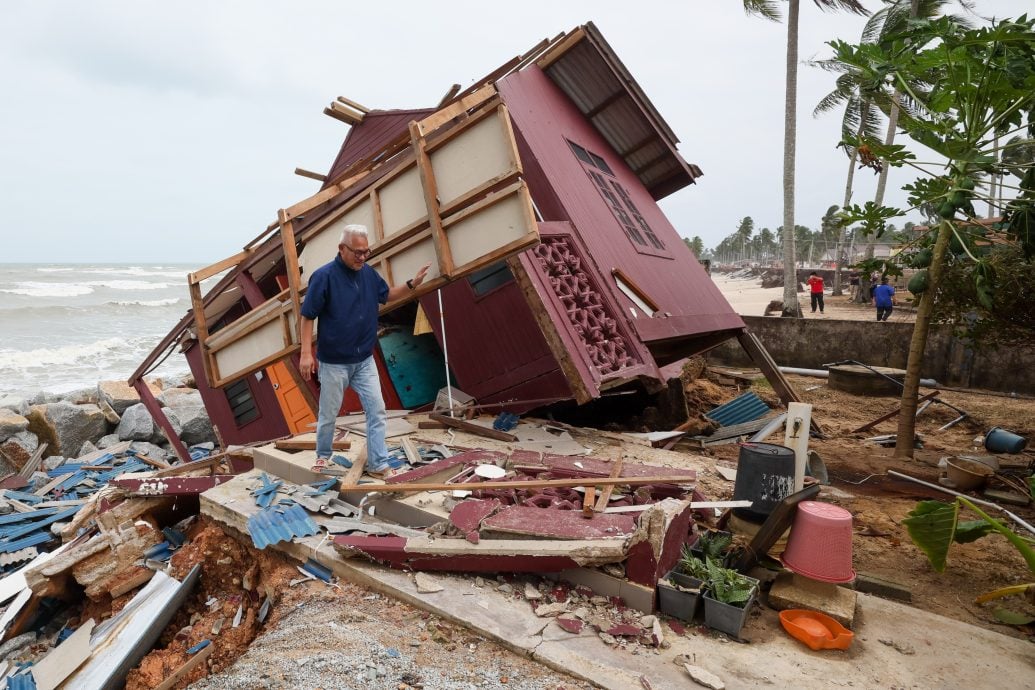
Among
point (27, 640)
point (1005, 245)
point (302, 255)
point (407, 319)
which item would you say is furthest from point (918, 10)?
point (27, 640)

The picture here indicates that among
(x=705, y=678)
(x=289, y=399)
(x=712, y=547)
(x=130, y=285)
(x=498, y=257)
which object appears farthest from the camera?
(x=130, y=285)

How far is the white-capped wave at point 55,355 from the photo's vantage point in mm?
25997

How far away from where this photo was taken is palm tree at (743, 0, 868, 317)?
20828 mm

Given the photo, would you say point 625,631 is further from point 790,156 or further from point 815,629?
point 790,156

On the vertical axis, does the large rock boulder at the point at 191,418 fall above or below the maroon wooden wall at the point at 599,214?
below

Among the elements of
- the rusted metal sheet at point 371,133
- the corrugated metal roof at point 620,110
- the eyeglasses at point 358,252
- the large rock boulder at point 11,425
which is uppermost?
the corrugated metal roof at point 620,110

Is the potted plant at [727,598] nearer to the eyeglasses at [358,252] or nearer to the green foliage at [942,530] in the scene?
the green foliage at [942,530]

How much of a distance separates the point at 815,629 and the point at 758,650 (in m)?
0.47

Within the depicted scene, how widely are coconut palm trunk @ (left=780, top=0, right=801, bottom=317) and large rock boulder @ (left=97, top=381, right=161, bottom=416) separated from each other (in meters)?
21.2

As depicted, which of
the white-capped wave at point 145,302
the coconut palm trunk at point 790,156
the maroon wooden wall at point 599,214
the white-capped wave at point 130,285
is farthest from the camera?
the white-capped wave at point 130,285

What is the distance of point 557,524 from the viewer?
4.25 meters

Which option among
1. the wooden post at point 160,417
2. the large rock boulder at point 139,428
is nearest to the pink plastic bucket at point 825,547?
the wooden post at point 160,417

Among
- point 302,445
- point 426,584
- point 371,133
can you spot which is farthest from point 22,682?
point 371,133

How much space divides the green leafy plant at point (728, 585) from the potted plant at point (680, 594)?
8 cm
